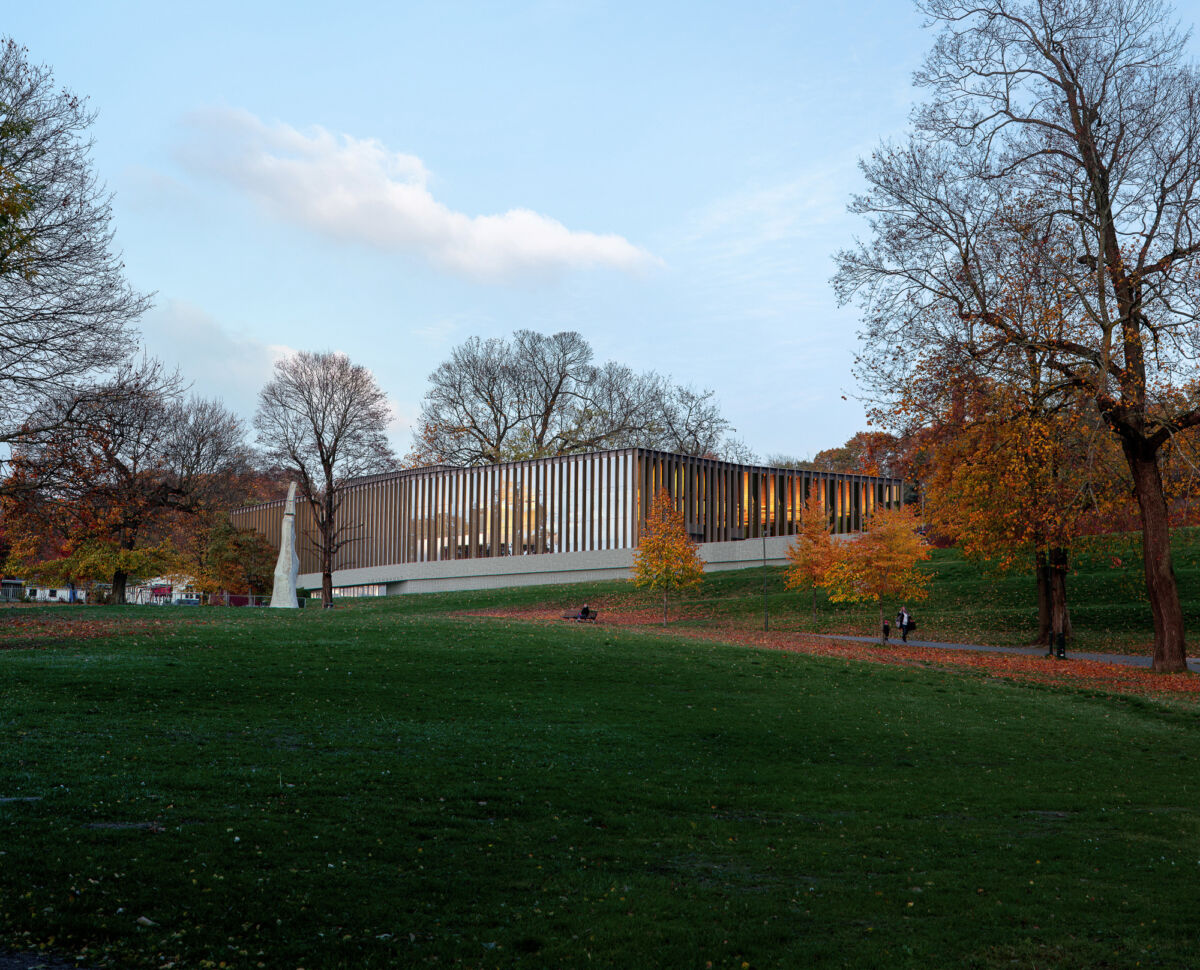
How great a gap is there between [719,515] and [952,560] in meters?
23.2

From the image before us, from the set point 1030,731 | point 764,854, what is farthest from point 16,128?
point 1030,731

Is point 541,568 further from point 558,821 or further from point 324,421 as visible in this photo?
point 558,821

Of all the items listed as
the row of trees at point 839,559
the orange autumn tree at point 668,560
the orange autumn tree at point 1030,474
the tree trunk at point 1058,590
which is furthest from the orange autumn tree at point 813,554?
the tree trunk at point 1058,590

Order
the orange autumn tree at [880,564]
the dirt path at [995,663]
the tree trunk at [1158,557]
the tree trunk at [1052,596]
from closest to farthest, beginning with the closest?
1. the dirt path at [995,663]
2. the tree trunk at [1158,557]
3. the tree trunk at [1052,596]
4. the orange autumn tree at [880,564]

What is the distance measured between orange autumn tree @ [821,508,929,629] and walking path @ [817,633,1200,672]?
5.30 feet

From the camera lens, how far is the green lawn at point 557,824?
244 inches

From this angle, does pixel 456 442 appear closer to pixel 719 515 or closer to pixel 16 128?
pixel 719 515

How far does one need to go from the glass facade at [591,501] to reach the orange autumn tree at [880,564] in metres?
29.4

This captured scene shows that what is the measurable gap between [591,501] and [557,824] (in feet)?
209

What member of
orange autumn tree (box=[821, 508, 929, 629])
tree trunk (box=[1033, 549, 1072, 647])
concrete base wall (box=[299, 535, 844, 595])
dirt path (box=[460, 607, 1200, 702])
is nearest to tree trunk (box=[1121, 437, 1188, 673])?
dirt path (box=[460, 607, 1200, 702])

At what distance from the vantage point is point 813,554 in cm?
4347

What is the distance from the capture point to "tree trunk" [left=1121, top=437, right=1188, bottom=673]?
2461 centimetres

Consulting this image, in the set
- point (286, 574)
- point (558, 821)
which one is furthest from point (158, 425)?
point (558, 821)

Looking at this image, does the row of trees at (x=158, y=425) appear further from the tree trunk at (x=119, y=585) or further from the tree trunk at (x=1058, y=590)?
the tree trunk at (x=1058, y=590)
